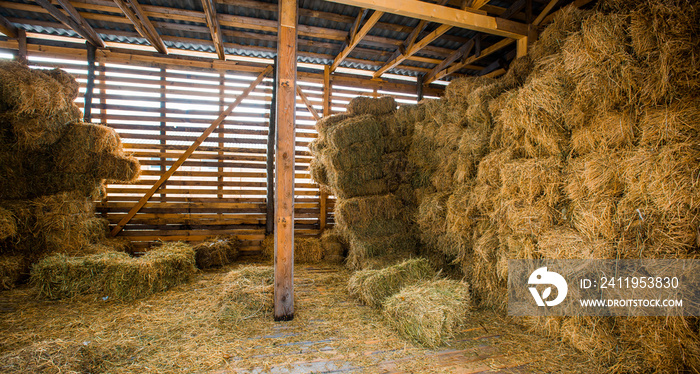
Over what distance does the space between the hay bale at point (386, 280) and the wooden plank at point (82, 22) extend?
20.1 ft

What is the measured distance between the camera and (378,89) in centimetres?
798

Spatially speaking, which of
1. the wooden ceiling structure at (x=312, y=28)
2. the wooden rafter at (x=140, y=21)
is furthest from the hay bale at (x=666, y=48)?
the wooden rafter at (x=140, y=21)

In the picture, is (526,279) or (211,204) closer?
(526,279)

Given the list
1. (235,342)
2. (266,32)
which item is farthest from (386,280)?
(266,32)

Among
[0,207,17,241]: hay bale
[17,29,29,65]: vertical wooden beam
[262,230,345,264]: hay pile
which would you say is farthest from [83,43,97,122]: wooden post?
[262,230,345,264]: hay pile

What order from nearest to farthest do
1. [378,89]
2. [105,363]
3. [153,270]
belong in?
[105,363] < [153,270] < [378,89]

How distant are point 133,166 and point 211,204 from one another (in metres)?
1.71

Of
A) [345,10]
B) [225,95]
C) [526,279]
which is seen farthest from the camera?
[225,95]

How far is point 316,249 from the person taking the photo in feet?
22.3

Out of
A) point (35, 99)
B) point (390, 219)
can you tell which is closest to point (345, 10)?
point (390, 219)

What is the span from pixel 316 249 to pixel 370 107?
315 cm

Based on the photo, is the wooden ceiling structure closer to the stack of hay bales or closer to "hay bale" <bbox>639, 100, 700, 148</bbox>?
the stack of hay bales

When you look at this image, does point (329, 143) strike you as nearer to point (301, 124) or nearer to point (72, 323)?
point (301, 124)

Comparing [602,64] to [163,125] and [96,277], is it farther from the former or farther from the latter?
[163,125]
